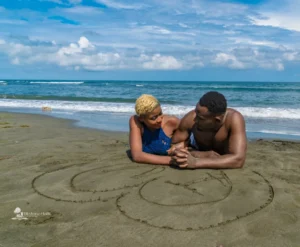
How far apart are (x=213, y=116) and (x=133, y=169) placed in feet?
4.63

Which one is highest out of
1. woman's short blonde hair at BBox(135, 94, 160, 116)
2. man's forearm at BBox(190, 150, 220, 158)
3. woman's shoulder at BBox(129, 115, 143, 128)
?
woman's short blonde hair at BBox(135, 94, 160, 116)

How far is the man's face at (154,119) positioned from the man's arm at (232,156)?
25.6 inches

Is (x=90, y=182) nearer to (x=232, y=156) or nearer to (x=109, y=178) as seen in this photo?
(x=109, y=178)

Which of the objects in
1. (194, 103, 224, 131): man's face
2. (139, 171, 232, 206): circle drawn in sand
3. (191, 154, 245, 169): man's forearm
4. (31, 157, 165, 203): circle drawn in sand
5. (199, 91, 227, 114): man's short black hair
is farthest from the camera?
(191, 154, 245, 169): man's forearm

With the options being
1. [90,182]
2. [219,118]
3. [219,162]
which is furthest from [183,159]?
[90,182]

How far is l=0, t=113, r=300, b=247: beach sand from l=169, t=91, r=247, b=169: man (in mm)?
145

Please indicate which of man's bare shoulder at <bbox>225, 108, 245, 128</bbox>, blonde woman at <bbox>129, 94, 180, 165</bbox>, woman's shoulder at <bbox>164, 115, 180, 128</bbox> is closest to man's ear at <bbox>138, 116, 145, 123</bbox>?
blonde woman at <bbox>129, 94, 180, 165</bbox>

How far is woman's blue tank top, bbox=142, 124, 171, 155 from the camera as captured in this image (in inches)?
193

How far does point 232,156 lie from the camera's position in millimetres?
4387

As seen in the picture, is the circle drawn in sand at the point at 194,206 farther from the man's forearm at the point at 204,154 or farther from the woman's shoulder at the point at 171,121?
the woman's shoulder at the point at 171,121

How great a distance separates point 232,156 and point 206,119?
0.67 meters

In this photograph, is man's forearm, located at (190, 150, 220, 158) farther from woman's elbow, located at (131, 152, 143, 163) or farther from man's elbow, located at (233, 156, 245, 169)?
woman's elbow, located at (131, 152, 143, 163)

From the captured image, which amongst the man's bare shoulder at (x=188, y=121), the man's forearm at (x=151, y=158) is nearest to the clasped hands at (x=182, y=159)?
the man's forearm at (x=151, y=158)

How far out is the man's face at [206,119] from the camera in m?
4.22
